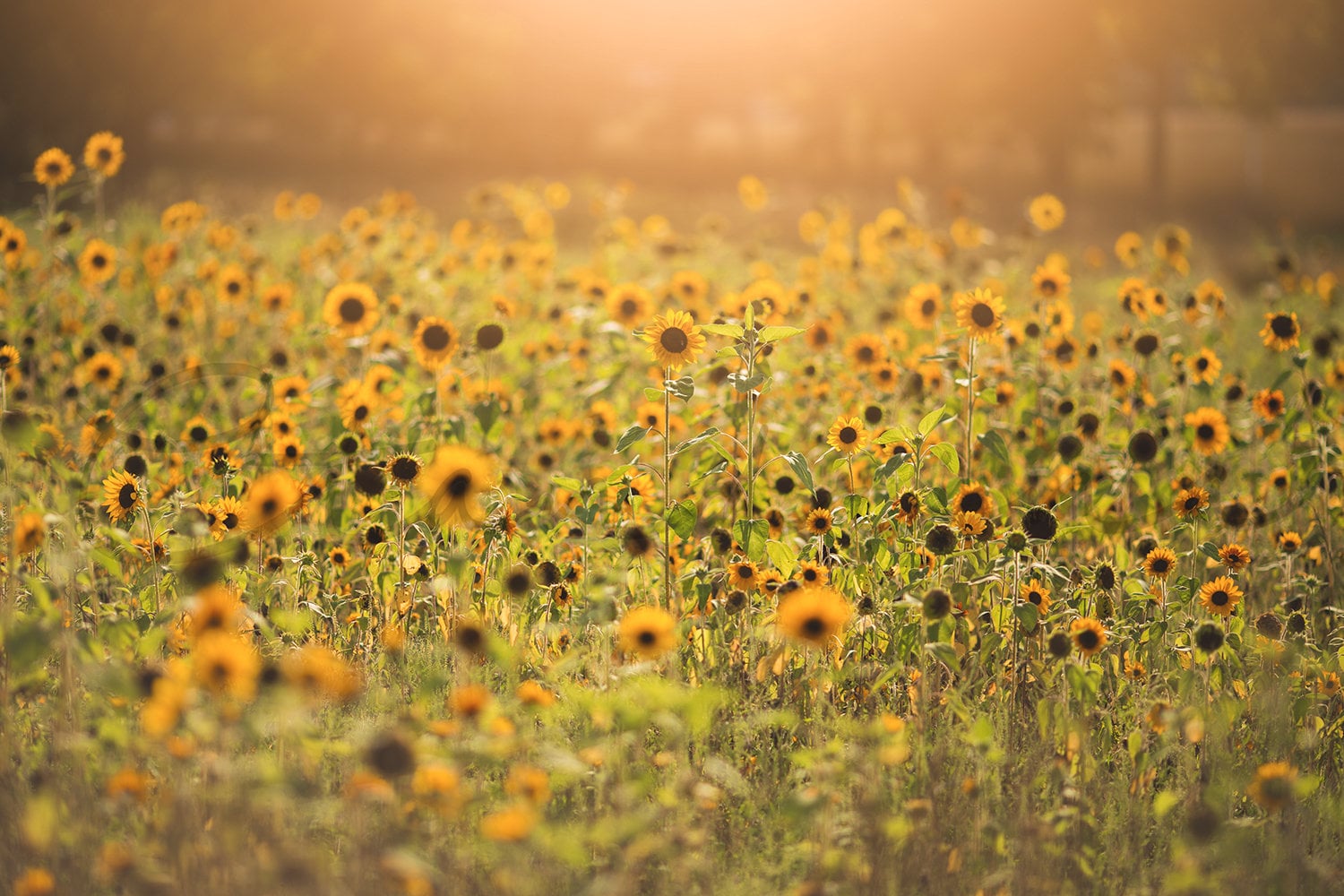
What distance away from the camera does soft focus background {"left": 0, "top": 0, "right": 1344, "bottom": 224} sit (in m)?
21.0

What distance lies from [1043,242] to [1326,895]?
1320 centimetres

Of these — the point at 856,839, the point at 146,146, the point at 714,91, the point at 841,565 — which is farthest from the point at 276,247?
the point at 714,91

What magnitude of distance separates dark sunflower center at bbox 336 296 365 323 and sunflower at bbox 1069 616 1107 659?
3.00m

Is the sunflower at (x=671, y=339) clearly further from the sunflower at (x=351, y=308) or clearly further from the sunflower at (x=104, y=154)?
the sunflower at (x=104, y=154)

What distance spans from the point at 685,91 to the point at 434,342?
3478cm

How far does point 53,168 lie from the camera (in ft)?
17.4

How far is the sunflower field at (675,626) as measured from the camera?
2195 mm

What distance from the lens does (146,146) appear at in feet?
83.1

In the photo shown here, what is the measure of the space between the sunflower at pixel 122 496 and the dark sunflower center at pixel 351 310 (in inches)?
59.1

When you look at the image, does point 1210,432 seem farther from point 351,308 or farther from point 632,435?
point 351,308

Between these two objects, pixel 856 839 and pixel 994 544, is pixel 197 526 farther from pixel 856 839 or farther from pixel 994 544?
pixel 994 544

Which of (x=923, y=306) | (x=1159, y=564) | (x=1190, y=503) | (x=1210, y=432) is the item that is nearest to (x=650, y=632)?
(x=1159, y=564)

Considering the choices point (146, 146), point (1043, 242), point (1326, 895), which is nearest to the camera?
point (1326, 895)

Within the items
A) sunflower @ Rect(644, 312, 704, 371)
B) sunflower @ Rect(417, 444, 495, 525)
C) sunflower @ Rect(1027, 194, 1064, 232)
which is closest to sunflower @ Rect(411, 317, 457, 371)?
sunflower @ Rect(644, 312, 704, 371)
